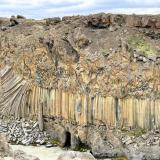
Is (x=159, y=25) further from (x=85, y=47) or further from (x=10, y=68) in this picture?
(x=10, y=68)

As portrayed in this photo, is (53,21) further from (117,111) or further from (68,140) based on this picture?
(117,111)

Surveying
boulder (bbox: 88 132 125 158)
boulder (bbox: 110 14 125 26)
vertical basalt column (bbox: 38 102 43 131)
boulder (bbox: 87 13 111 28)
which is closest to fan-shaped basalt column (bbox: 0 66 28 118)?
vertical basalt column (bbox: 38 102 43 131)

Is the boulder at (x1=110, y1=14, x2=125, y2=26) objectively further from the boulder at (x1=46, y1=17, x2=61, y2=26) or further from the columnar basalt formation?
the boulder at (x1=46, y1=17, x2=61, y2=26)

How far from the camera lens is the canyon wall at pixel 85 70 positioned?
90.0 feet

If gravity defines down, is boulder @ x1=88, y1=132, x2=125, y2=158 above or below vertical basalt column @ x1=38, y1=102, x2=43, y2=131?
below

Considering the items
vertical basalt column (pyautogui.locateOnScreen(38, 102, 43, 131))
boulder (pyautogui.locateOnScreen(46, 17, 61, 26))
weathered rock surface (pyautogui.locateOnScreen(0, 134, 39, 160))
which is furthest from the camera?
boulder (pyautogui.locateOnScreen(46, 17, 61, 26))

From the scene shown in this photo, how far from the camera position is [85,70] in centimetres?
2909

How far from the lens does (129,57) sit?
1097 inches

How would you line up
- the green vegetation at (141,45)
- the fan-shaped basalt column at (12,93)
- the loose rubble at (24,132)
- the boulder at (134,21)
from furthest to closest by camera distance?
the fan-shaped basalt column at (12,93) < the loose rubble at (24,132) < the boulder at (134,21) < the green vegetation at (141,45)

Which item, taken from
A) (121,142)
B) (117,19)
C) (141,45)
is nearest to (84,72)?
(141,45)

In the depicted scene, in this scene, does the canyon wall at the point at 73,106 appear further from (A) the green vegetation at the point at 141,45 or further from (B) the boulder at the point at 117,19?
(B) the boulder at the point at 117,19

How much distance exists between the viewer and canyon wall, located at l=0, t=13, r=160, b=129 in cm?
2744

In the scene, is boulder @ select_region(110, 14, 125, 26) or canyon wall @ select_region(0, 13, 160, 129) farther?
boulder @ select_region(110, 14, 125, 26)

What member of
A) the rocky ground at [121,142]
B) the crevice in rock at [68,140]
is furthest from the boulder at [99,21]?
the crevice in rock at [68,140]
